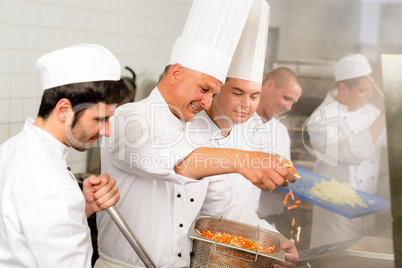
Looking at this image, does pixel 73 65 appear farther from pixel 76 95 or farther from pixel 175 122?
pixel 175 122

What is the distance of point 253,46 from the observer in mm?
1805

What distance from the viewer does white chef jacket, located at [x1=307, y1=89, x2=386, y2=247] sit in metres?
2.23

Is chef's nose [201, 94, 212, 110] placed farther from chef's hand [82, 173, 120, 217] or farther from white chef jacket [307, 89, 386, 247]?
white chef jacket [307, 89, 386, 247]

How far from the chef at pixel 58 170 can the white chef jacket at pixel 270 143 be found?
1012 mm

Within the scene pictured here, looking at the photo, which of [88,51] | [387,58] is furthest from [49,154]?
[387,58]

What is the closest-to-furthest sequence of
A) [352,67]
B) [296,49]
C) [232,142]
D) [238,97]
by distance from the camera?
1. [238,97]
2. [232,142]
3. [352,67]
4. [296,49]

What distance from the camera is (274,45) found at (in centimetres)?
239

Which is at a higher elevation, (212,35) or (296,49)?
(296,49)

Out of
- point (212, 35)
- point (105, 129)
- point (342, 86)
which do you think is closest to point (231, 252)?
point (105, 129)

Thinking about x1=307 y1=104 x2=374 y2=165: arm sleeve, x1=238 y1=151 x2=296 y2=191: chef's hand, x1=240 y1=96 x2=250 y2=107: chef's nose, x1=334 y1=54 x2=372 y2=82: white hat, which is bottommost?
x1=238 y1=151 x2=296 y2=191: chef's hand

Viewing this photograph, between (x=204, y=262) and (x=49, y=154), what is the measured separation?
1.97 ft

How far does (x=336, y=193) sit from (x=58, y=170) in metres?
1.39

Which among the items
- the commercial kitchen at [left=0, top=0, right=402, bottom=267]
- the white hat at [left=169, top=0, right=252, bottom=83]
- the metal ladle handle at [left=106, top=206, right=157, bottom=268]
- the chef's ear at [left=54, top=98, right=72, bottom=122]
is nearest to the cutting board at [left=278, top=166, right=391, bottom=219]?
the commercial kitchen at [left=0, top=0, right=402, bottom=267]

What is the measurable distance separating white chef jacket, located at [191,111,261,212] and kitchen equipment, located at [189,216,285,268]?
1.32ft
